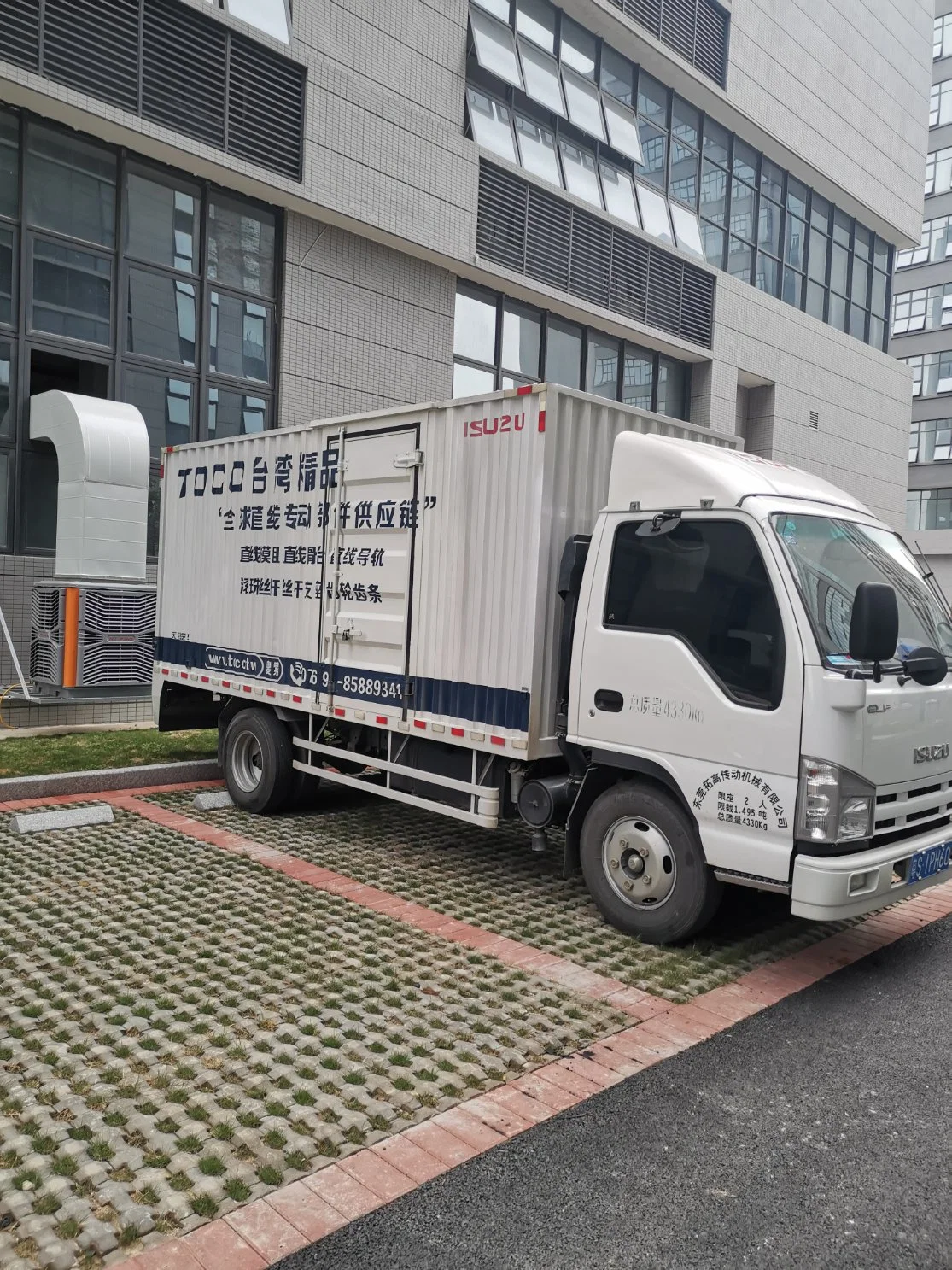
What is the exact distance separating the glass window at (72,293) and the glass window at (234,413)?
4.93 ft

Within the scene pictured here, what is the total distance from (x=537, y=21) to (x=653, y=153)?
351cm

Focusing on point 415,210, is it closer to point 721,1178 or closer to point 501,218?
point 501,218

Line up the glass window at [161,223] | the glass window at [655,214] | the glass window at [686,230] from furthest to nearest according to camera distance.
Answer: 1. the glass window at [686,230]
2. the glass window at [655,214]
3. the glass window at [161,223]

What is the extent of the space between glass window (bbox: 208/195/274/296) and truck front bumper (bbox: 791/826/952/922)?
10.8m

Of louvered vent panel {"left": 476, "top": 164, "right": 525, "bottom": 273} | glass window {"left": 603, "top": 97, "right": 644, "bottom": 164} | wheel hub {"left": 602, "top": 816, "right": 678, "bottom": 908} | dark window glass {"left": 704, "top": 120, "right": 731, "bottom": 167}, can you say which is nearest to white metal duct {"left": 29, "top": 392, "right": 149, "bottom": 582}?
louvered vent panel {"left": 476, "top": 164, "right": 525, "bottom": 273}

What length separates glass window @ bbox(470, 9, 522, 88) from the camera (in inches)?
572

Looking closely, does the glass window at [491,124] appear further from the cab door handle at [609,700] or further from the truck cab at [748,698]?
the cab door handle at [609,700]

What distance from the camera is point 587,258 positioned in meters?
16.4

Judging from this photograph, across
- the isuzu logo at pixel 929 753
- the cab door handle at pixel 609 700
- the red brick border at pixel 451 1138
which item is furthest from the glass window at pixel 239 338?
the red brick border at pixel 451 1138

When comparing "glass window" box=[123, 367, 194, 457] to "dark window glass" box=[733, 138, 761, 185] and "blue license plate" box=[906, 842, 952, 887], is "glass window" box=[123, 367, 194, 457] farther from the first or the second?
"dark window glass" box=[733, 138, 761, 185]

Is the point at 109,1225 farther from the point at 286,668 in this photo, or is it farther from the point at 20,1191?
the point at 286,668

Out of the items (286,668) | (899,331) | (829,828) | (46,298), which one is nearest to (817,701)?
(829,828)

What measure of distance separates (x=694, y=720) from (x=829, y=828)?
82 centimetres

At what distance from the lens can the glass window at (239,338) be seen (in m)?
12.3
